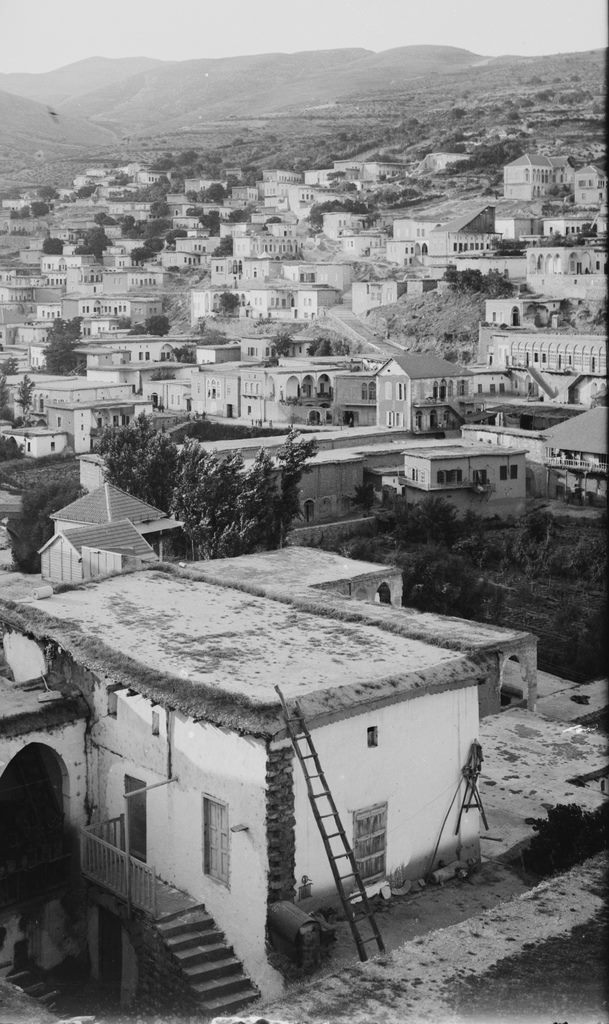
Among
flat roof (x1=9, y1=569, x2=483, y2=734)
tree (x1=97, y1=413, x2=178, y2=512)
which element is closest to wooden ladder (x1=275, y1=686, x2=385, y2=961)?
flat roof (x1=9, y1=569, x2=483, y2=734)

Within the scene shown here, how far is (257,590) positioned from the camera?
31.3 ft

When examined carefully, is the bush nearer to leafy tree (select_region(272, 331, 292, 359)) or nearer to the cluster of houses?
the cluster of houses

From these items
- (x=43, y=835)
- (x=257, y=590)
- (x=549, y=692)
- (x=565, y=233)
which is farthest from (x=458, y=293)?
(x=43, y=835)

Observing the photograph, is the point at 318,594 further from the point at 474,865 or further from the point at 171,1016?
the point at 171,1016

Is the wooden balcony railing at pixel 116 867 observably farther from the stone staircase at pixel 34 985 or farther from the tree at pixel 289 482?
the tree at pixel 289 482

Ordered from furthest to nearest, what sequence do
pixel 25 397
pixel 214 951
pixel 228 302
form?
pixel 228 302 → pixel 25 397 → pixel 214 951

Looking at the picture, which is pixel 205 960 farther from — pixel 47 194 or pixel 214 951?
pixel 47 194

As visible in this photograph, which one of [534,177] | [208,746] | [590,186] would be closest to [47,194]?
[534,177]

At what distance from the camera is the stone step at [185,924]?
674 cm

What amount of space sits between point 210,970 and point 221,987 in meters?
0.12

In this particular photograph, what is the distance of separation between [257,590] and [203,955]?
3.31m

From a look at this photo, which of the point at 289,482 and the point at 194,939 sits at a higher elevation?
the point at 289,482

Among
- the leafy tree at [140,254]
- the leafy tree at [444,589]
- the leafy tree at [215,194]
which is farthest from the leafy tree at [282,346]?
the leafy tree at [215,194]

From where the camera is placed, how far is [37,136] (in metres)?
105
